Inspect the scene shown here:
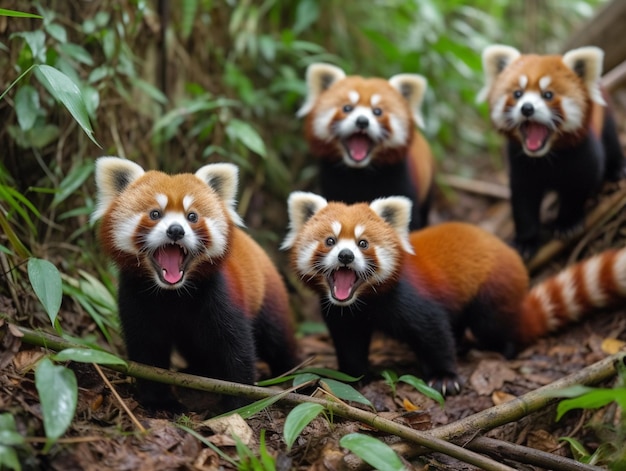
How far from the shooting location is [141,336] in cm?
391

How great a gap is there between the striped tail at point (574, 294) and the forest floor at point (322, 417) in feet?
0.45

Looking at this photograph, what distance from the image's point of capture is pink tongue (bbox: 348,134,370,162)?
576 cm

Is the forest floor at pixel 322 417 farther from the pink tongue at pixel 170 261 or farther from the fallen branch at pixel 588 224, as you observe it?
the pink tongue at pixel 170 261

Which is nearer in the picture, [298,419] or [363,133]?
[298,419]

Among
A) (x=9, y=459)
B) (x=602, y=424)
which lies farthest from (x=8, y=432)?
(x=602, y=424)

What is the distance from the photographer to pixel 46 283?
11.8 ft

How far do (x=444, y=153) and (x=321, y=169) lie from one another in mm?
2910

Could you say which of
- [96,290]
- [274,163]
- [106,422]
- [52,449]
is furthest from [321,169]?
[52,449]

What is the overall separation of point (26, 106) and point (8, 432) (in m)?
2.37

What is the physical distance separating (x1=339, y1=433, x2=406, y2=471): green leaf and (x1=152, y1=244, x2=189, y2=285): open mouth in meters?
1.21

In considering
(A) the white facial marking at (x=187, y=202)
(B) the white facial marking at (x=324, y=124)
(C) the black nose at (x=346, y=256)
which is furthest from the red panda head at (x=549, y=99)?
(A) the white facial marking at (x=187, y=202)

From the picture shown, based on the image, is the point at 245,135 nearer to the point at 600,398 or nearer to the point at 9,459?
the point at 9,459

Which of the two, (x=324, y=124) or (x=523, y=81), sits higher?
(x=523, y=81)

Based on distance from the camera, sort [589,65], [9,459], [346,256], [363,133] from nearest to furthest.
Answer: [9,459], [346,256], [589,65], [363,133]
